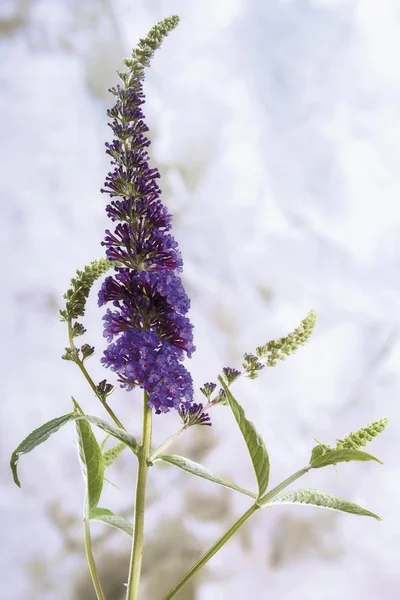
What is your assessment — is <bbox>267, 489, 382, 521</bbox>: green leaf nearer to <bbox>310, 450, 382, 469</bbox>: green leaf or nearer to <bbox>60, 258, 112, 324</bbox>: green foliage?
<bbox>310, 450, 382, 469</bbox>: green leaf

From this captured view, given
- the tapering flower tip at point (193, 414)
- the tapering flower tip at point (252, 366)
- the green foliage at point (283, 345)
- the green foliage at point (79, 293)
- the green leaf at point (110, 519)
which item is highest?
the green foliage at point (79, 293)

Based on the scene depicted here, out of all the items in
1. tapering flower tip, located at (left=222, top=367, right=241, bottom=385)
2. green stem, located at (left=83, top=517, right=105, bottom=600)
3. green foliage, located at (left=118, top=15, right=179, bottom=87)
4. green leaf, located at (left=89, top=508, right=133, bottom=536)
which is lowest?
green stem, located at (left=83, top=517, right=105, bottom=600)

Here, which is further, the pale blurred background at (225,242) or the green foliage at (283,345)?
the pale blurred background at (225,242)

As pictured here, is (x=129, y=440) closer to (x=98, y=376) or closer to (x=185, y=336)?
(x=185, y=336)

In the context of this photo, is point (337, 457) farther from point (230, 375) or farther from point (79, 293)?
point (79, 293)

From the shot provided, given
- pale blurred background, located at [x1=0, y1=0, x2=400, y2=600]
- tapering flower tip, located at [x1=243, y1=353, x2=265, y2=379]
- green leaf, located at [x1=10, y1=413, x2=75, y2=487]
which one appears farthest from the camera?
pale blurred background, located at [x1=0, y1=0, x2=400, y2=600]

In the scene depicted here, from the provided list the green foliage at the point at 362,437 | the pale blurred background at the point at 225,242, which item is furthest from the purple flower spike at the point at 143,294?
the pale blurred background at the point at 225,242

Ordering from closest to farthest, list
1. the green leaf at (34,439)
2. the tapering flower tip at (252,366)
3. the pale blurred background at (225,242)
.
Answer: the green leaf at (34,439)
the tapering flower tip at (252,366)
the pale blurred background at (225,242)

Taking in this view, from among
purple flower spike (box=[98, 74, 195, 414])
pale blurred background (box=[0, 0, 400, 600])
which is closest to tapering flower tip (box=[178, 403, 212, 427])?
purple flower spike (box=[98, 74, 195, 414])

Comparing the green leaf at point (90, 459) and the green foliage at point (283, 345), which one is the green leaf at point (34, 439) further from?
the green foliage at point (283, 345)
